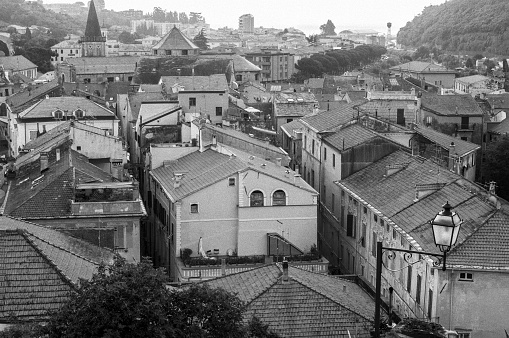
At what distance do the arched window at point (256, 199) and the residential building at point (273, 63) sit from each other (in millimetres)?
98709

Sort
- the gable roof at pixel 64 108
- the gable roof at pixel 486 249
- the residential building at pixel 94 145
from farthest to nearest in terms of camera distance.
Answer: the gable roof at pixel 64 108
the residential building at pixel 94 145
the gable roof at pixel 486 249

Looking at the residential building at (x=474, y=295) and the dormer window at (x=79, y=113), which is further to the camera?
the dormer window at (x=79, y=113)

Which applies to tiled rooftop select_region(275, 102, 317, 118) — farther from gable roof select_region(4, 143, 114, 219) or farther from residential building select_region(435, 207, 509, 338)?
residential building select_region(435, 207, 509, 338)

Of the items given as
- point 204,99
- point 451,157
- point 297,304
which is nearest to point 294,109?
point 204,99

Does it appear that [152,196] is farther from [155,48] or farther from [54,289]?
[155,48]

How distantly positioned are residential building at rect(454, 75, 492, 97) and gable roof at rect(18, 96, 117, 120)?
2177 inches

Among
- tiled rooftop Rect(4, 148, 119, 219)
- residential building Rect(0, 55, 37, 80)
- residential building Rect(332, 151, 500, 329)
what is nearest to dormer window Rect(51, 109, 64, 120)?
tiled rooftop Rect(4, 148, 119, 219)

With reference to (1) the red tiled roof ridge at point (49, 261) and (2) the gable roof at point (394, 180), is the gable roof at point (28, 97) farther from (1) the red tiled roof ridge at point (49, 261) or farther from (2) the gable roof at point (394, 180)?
(1) the red tiled roof ridge at point (49, 261)

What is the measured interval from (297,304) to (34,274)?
892cm

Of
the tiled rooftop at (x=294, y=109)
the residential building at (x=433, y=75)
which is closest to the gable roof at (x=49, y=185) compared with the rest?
the tiled rooftop at (x=294, y=109)

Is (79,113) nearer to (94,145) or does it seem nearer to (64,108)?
(64,108)

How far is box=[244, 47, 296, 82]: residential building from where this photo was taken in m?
142

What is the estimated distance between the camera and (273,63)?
475ft

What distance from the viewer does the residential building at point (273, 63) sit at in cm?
14150
